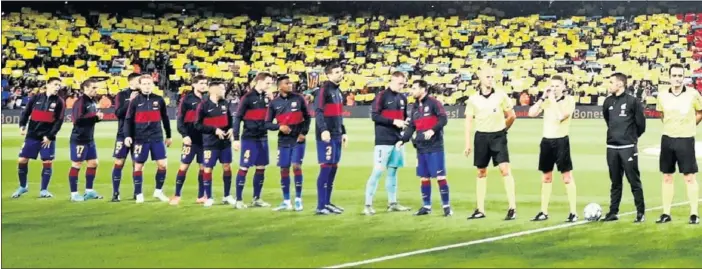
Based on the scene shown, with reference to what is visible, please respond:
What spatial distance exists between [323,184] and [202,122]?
1.92 metres

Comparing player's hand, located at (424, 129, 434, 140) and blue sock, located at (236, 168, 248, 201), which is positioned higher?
player's hand, located at (424, 129, 434, 140)

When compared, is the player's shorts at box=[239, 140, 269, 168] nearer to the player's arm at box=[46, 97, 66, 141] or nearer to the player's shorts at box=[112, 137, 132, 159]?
the player's shorts at box=[112, 137, 132, 159]

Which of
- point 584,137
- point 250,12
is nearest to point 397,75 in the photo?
point 584,137

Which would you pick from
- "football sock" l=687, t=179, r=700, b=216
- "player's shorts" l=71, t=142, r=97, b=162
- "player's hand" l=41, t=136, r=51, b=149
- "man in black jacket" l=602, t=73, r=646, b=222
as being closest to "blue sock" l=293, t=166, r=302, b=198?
"player's shorts" l=71, t=142, r=97, b=162

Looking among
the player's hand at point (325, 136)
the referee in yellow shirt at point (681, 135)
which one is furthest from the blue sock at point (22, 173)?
the referee in yellow shirt at point (681, 135)

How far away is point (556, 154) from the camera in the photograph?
1138cm

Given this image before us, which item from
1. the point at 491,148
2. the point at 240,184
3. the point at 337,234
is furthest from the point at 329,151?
the point at 491,148

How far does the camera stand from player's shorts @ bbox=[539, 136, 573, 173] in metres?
11.4

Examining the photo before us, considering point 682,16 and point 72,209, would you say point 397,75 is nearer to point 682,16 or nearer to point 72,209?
point 72,209

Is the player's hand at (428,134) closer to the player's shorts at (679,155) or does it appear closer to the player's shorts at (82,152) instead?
the player's shorts at (679,155)

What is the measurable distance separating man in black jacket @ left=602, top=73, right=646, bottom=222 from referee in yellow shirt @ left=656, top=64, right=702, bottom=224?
27 centimetres

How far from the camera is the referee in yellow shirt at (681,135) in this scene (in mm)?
11211

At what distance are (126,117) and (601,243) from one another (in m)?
6.30

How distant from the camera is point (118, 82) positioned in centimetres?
3512
